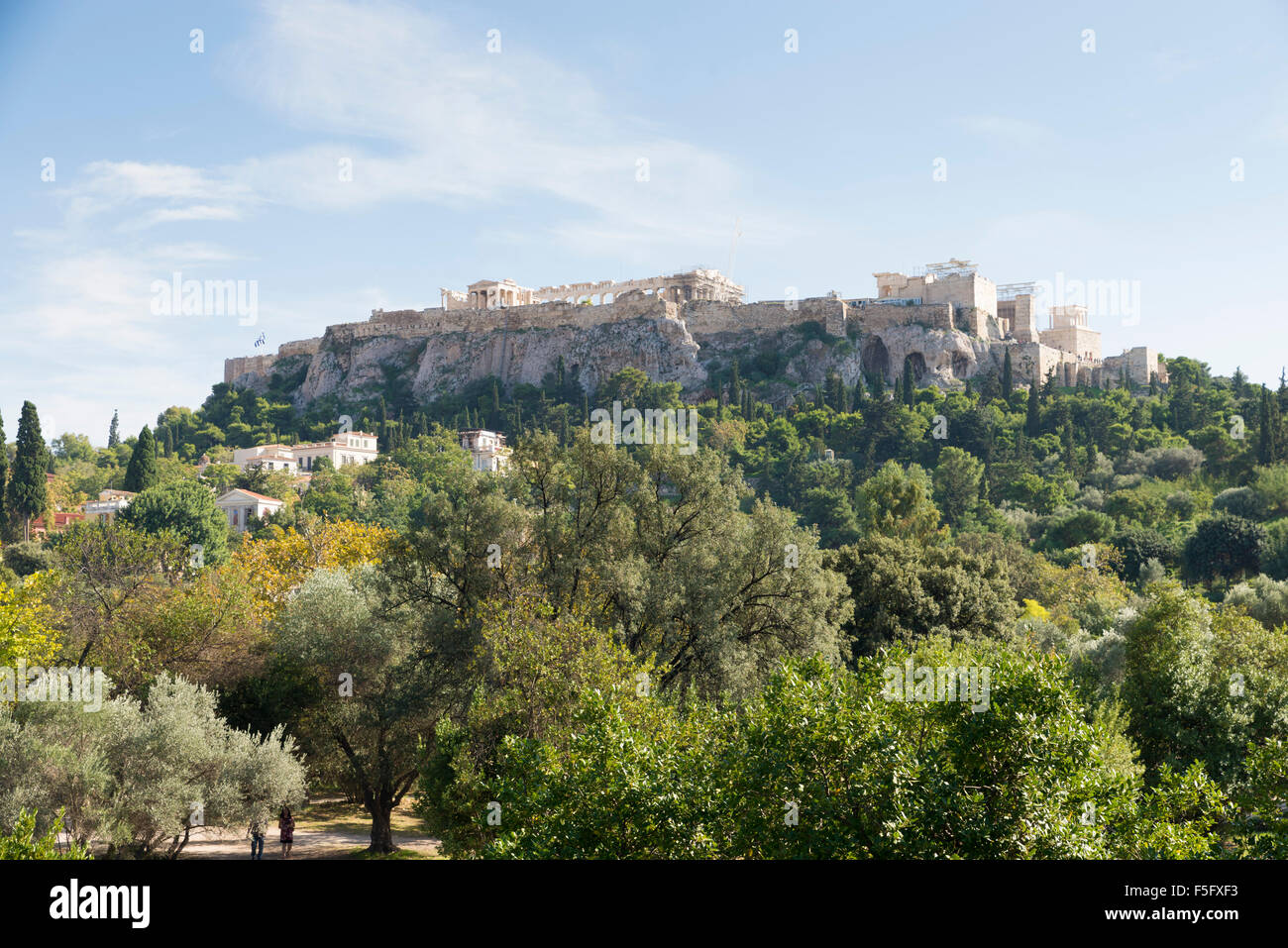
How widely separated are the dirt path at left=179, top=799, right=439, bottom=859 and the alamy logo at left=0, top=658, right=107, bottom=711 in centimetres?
368

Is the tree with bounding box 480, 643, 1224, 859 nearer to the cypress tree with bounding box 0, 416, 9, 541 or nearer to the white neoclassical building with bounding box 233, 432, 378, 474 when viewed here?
the cypress tree with bounding box 0, 416, 9, 541

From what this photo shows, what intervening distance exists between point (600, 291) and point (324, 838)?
103 m

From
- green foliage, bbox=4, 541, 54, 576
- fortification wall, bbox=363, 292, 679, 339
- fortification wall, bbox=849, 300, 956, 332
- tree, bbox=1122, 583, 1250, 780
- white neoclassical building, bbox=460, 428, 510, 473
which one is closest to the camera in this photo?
tree, bbox=1122, 583, 1250, 780

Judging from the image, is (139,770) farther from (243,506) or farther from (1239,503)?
(243,506)

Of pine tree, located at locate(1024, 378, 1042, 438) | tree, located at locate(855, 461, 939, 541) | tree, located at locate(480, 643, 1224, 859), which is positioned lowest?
tree, located at locate(480, 643, 1224, 859)

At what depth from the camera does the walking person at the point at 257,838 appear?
2181cm

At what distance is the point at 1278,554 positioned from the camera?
5050cm

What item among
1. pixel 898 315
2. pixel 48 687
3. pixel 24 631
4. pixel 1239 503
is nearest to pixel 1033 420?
pixel 898 315

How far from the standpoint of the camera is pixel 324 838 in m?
27.0

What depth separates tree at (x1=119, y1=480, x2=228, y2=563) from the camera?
6291 cm
